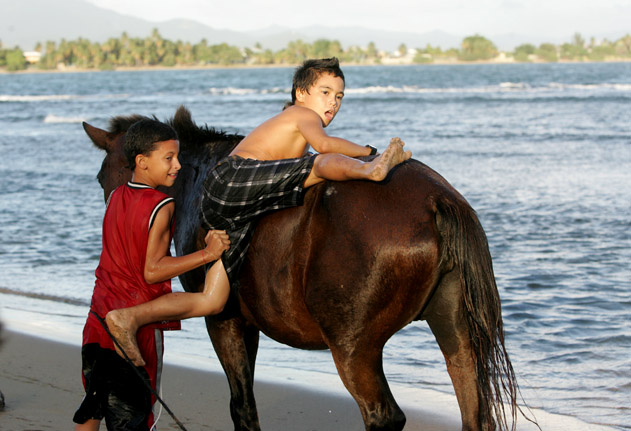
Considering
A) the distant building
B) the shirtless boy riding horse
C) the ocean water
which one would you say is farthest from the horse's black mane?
the distant building

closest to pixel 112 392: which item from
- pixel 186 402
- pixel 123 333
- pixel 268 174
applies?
pixel 123 333

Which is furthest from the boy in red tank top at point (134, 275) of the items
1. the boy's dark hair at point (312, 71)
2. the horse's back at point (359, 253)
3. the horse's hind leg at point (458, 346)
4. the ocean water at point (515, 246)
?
the ocean water at point (515, 246)

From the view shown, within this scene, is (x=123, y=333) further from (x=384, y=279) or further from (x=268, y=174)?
(x=384, y=279)

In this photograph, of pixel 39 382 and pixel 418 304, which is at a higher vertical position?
pixel 418 304

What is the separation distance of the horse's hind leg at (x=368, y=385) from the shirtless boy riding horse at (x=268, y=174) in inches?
27.9

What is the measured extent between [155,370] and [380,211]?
126cm

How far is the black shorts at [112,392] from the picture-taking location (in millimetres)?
3279

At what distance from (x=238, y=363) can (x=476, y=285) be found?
4.82 feet

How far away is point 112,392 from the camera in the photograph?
3.28 metres

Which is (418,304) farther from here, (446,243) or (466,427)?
(466,427)

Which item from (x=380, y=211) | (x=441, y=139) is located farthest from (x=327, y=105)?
(x=441, y=139)

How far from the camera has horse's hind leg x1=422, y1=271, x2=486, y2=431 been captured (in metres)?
3.38

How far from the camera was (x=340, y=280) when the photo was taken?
3.31m

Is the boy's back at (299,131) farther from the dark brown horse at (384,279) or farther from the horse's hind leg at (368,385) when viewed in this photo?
the horse's hind leg at (368,385)
